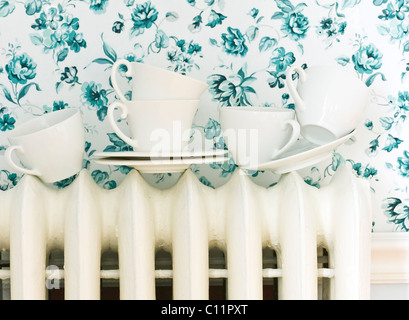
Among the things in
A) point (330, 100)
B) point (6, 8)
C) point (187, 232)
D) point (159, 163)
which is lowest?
point (187, 232)

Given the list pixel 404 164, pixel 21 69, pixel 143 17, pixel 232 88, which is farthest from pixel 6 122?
pixel 404 164

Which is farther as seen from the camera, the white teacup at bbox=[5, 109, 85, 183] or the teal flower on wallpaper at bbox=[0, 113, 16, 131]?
the teal flower on wallpaper at bbox=[0, 113, 16, 131]

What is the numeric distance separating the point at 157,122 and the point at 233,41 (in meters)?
0.27

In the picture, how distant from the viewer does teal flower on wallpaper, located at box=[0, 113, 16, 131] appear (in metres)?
1.09

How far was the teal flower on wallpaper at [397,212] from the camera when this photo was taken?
3.76 feet

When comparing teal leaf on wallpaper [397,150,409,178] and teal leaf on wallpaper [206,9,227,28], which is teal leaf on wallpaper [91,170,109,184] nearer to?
teal leaf on wallpaper [206,9,227,28]

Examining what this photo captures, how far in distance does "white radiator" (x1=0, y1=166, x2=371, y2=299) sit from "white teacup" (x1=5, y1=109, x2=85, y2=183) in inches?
1.0

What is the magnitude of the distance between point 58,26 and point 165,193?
0.38 metres

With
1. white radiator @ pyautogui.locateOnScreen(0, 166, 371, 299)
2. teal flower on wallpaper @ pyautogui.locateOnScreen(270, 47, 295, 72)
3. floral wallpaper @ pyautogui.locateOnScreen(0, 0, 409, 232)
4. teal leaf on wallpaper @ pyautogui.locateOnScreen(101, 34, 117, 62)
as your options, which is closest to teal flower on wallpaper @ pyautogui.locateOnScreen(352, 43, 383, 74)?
floral wallpaper @ pyautogui.locateOnScreen(0, 0, 409, 232)

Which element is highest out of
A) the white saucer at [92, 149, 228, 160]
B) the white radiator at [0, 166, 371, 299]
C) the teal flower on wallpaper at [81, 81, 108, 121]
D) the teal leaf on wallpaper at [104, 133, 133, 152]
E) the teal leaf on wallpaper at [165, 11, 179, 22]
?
the teal leaf on wallpaper at [165, 11, 179, 22]

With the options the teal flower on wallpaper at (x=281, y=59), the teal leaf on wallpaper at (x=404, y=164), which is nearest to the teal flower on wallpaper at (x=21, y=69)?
the teal flower on wallpaper at (x=281, y=59)

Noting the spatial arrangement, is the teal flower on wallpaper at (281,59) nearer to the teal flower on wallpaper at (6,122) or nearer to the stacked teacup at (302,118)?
the stacked teacup at (302,118)

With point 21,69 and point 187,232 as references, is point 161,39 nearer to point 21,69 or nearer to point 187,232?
point 21,69

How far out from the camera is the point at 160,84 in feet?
3.03
